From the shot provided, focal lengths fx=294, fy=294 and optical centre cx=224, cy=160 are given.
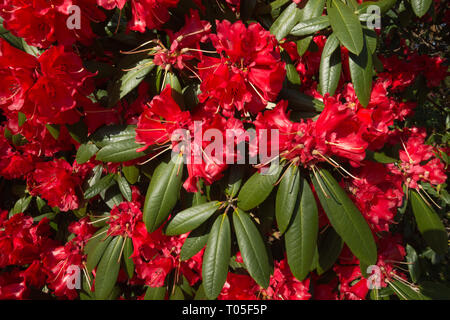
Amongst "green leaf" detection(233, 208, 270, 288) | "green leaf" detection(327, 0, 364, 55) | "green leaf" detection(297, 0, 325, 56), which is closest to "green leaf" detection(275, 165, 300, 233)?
"green leaf" detection(233, 208, 270, 288)

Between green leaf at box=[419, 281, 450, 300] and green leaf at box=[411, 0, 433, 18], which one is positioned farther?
green leaf at box=[419, 281, 450, 300]

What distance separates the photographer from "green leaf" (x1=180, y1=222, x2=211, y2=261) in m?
0.98

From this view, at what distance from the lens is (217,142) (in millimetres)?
843

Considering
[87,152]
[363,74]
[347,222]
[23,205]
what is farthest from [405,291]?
[23,205]

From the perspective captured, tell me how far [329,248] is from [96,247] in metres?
0.91

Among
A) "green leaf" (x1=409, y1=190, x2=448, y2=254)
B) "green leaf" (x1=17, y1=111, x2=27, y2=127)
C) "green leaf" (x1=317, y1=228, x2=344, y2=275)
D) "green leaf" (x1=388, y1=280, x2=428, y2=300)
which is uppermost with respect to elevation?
"green leaf" (x1=17, y1=111, x2=27, y2=127)

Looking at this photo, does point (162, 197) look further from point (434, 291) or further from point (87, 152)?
point (434, 291)

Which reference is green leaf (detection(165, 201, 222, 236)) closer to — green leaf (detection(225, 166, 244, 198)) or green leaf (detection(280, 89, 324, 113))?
green leaf (detection(225, 166, 244, 198))

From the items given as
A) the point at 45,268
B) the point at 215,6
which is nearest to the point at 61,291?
the point at 45,268

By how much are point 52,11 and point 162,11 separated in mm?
294

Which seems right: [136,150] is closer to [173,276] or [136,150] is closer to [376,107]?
[173,276]

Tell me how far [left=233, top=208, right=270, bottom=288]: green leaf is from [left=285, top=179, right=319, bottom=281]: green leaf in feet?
0.32

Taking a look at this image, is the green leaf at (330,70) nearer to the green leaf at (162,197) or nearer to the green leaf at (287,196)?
the green leaf at (287,196)

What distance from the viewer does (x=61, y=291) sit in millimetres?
1340
